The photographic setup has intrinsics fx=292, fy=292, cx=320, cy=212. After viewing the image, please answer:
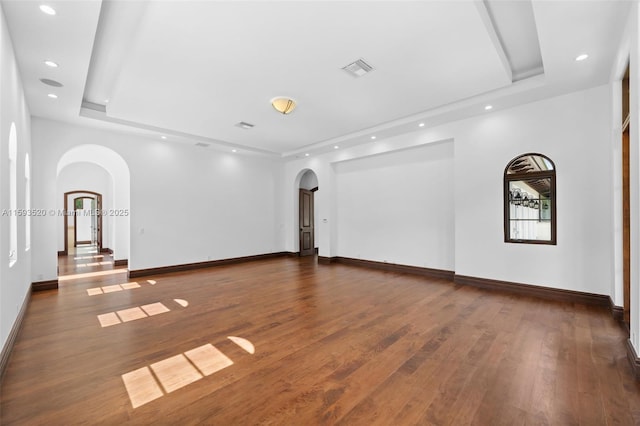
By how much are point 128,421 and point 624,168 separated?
5898mm

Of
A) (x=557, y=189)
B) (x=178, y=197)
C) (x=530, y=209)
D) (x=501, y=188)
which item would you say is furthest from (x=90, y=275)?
(x=557, y=189)

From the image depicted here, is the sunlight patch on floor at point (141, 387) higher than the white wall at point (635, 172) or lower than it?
lower

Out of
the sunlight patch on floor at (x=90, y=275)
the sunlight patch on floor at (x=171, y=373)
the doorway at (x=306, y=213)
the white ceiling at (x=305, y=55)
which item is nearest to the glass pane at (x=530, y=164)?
the white ceiling at (x=305, y=55)

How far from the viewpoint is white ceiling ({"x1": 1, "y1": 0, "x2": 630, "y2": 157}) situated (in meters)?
2.84

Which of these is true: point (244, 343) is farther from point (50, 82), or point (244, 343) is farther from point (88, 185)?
point (88, 185)

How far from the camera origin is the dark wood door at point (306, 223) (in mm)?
10148

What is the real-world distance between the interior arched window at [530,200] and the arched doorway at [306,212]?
613cm

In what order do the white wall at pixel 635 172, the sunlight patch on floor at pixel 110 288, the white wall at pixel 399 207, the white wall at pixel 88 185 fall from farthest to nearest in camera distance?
the white wall at pixel 88 185
the white wall at pixel 399 207
the sunlight patch on floor at pixel 110 288
the white wall at pixel 635 172

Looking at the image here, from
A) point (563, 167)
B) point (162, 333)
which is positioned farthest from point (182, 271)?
point (563, 167)

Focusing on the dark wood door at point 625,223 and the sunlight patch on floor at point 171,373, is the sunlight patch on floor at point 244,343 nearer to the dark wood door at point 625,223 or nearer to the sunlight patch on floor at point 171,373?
the sunlight patch on floor at point 171,373

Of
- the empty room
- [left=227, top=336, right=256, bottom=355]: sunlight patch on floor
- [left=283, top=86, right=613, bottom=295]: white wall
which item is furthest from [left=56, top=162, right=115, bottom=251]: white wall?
[left=283, top=86, right=613, bottom=295]: white wall

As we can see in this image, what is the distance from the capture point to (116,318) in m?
4.03

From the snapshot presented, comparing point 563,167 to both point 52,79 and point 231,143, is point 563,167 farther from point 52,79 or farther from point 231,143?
point 52,79

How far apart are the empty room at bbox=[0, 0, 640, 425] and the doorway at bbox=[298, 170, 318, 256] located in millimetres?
2202
